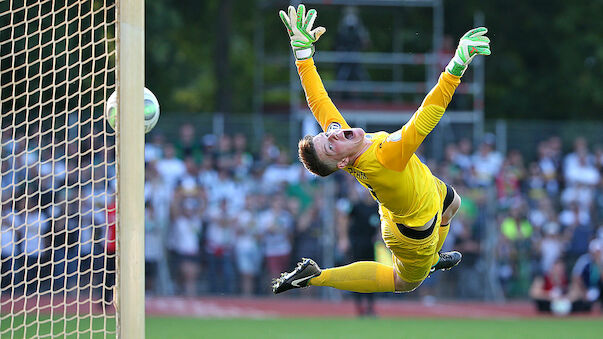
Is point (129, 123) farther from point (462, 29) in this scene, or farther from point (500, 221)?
point (462, 29)

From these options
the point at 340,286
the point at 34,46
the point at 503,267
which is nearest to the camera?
the point at 340,286

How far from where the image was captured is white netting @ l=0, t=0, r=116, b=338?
7855 millimetres

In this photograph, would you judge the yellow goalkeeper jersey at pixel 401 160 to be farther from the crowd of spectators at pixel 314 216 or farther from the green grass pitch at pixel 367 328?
the crowd of spectators at pixel 314 216

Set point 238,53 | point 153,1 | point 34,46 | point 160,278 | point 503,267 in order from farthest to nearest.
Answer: point 238,53 < point 153,1 < point 503,267 < point 160,278 < point 34,46

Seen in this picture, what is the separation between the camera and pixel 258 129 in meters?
18.4

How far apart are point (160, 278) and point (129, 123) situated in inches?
412

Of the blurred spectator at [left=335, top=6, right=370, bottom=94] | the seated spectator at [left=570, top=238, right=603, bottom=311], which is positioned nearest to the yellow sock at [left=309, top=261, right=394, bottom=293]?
the seated spectator at [left=570, top=238, right=603, bottom=311]

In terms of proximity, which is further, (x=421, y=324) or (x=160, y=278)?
(x=160, y=278)

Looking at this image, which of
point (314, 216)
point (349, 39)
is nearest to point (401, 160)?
point (314, 216)

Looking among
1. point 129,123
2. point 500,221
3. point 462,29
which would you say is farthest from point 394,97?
point 129,123

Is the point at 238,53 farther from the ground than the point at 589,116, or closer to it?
farther from the ground

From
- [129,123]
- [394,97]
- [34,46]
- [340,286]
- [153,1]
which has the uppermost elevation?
[153,1]

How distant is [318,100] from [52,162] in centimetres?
351

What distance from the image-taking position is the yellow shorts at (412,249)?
744 centimetres
